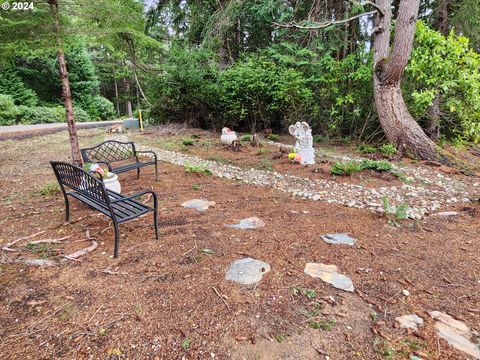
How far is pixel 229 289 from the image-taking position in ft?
6.05

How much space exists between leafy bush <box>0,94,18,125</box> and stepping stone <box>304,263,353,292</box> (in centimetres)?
1638

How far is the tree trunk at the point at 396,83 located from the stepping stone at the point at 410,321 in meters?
5.09

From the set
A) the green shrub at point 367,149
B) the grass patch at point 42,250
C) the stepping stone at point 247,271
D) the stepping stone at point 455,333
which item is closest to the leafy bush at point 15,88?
the grass patch at point 42,250

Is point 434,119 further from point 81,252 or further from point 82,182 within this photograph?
point 81,252

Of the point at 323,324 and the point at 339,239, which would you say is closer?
the point at 323,324

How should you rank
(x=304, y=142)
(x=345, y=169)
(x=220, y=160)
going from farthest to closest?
(x=220, y=160), (x=304, y=142), (x=345, y=169)

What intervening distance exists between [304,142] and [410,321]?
402cm

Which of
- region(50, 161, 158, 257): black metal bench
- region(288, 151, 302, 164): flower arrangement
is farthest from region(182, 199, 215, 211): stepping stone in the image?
region(288, 151, 302, 164): flower arrangement

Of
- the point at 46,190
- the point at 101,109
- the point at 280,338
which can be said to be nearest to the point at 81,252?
the point at 280,338

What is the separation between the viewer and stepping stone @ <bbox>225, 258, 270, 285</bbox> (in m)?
1.95

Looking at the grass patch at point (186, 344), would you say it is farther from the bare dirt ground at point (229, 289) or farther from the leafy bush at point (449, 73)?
the leafy bush at point (449, 73)

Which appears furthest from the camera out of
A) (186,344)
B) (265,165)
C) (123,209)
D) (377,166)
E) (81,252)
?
(265,165)

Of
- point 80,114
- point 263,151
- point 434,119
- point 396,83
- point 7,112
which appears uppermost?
point 396,83

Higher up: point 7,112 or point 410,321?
point 7,112
